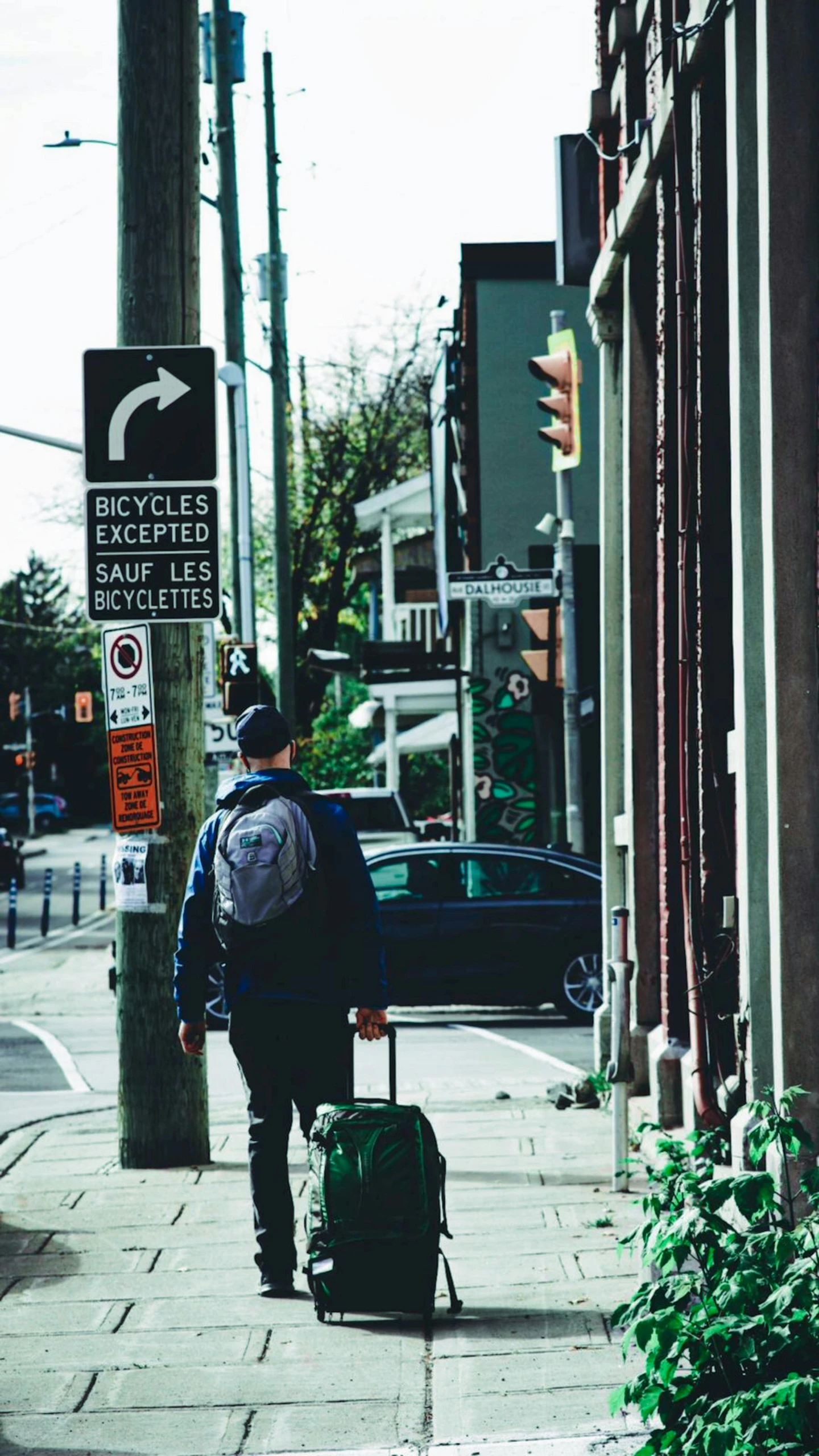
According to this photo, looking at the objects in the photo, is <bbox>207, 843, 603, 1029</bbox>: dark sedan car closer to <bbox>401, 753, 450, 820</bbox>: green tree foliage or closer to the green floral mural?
the green floral mural

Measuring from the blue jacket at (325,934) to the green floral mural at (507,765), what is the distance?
20499 millimetres

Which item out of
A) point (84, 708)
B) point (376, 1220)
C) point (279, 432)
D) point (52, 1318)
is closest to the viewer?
point (376, 1220)

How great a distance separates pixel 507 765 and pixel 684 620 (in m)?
18.5

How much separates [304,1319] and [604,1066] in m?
5.13

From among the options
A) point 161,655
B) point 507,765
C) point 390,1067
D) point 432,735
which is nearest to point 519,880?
point 161,655

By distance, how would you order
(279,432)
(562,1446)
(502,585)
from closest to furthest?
(562,1446) → (502,585) → (279,432)

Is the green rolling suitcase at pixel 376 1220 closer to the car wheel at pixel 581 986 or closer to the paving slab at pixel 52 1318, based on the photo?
the paving slab at pixel 52 1318

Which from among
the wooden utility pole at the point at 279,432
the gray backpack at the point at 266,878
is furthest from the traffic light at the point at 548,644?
the gray backpack at the point at 266,878

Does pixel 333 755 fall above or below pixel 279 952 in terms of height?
below

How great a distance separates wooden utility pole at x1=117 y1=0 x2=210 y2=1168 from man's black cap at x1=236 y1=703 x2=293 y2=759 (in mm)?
2026

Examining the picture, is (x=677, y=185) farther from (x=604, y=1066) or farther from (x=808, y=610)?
(x=604, y=1066)

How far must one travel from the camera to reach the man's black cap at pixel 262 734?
6.30 m

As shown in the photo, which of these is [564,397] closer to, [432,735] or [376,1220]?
[376,1220]

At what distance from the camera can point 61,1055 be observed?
14.8m
